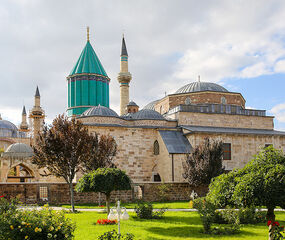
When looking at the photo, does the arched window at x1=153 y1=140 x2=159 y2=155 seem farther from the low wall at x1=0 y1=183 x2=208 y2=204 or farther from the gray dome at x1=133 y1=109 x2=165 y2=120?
the low wall at x1=0 y1=183 x2=208 y2=204

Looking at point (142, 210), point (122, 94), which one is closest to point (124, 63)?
point (122, 94)

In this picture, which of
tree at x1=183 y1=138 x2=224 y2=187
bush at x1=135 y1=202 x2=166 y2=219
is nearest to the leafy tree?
bush at x1=135 y1=202 x2=166 y2=219

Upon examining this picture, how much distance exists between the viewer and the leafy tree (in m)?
6.93

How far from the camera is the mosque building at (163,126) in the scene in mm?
25016

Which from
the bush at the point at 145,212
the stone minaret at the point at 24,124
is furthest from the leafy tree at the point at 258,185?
the stone minaret at the point at 24,124

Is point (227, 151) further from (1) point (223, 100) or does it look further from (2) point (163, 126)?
(1) point (223, 100)

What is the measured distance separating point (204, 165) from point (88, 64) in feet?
61.4

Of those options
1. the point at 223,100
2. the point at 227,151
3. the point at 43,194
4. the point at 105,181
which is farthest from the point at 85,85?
the point at 105,181

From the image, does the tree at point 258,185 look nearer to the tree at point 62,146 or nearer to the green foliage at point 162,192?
the tree at point 62,146

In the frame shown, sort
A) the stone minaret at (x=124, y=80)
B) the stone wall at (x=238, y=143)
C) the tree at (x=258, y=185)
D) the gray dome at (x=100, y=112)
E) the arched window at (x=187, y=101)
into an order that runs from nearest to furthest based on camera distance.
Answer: the tree at (x=258, y=185), the gray dome at (x=100, y=112), the stone wall at (x=238, y=143), the arched window at (x=187, y=101), the stone minaret at (x=124, y=80)

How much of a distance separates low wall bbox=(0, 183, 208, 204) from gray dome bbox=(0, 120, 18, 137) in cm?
3865

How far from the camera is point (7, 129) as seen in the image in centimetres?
5644

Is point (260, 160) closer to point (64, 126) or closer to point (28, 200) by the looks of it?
point (64, 126)

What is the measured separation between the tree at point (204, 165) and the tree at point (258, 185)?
38.8ft
